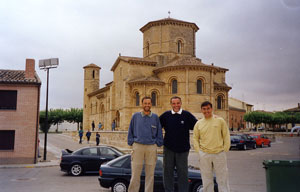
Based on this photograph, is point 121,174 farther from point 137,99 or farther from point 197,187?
point 137,99

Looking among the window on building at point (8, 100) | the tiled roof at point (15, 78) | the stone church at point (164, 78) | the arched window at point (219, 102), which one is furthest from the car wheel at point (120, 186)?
the arched window at point (219, 102)

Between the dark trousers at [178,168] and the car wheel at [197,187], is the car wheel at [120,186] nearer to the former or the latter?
the car wheel at [197,187]

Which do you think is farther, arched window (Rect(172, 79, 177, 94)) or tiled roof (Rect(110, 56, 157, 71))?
tiled roof (Rect(110, 56, 157, 71))

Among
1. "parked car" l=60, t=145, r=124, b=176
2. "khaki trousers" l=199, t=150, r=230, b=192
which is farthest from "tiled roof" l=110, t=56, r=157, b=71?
"khaki trousers" l=199, t=150, r=230, b=192

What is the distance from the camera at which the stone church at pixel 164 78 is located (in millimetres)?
36094

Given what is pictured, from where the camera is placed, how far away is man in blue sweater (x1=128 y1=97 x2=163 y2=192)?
555 centimetres

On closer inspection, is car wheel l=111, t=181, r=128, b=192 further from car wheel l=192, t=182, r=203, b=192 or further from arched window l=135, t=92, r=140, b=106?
arched window l=135, t=92, r=140, b=106

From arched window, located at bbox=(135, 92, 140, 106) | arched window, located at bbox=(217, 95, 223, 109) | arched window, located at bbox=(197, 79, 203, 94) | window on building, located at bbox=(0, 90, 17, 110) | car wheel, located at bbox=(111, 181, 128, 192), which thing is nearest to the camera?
car wheel, located at bbox=(111, 181, 128, 192)

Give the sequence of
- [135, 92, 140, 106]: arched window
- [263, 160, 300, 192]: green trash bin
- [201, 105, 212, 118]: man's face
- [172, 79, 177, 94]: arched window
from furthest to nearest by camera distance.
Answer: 1. [135, 92, 140, 106]: arched window
2. [172, 79, 177, 94]: arched window
3. [201, 105, 212, 118]: man's face
4. [263, 160, 300, 192]: green trash bin

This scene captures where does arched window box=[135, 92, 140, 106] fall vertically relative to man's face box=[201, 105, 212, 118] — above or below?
above

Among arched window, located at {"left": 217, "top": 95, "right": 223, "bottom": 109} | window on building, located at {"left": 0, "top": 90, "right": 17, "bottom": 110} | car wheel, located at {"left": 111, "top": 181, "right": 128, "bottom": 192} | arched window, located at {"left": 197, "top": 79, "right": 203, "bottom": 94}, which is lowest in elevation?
car wheel, located at {"left": 111, "top": 181, "right": 128, "bottom": 192}

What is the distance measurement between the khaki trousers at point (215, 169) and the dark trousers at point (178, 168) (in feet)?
1.31

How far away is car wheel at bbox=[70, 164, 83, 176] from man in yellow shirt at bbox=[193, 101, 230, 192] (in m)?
9.05

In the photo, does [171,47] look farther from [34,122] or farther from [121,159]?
[121,159]
